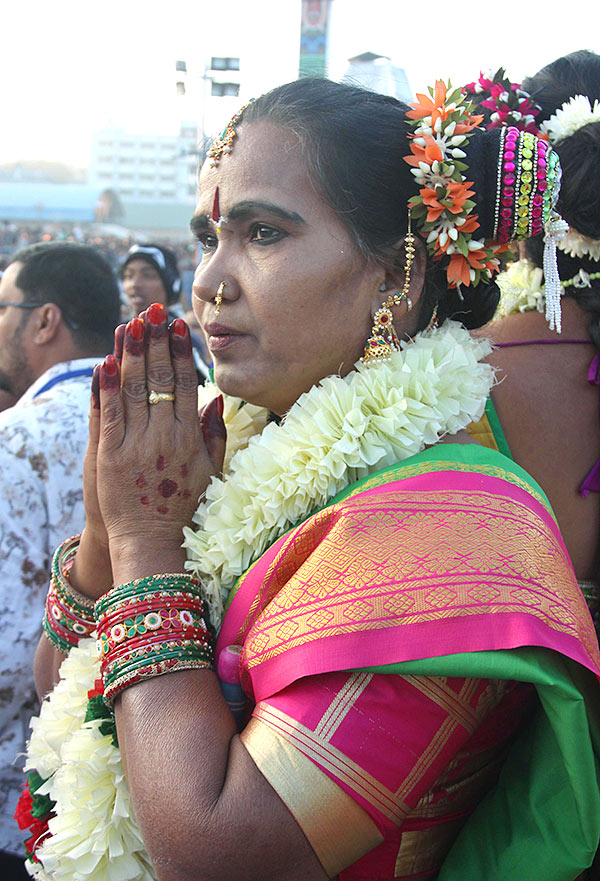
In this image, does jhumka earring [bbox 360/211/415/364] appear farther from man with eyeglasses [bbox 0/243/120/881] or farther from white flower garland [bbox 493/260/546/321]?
man with eyeglasses [bbox 0/243/120/881]

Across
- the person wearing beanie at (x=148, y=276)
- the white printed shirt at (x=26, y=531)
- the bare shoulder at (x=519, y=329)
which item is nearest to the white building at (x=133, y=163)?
the person wearing beanie at (x=148, y=276)

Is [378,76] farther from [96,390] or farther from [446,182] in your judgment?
[96,390]

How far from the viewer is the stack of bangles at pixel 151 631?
1508mm

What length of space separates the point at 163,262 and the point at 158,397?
6155 mm

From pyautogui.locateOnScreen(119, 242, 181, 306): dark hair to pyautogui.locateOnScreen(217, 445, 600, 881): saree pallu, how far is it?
6.47 metres

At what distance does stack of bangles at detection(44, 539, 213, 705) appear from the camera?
4.95 ft

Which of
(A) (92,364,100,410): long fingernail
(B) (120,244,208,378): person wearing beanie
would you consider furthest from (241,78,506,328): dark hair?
(B) (120,244,208,378): person wearing beanie

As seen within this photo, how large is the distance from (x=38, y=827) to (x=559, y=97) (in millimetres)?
2666

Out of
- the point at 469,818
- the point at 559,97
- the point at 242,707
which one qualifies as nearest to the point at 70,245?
the point at 559,97

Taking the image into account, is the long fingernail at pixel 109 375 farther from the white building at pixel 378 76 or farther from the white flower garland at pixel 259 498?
the white building at pixel 378 76

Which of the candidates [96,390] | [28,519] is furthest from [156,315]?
[28,519]

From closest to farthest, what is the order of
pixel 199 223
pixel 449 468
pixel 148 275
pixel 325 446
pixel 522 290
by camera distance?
1. pixel 449 468
2. pixel 325 446
3. pixel 199 223
4. pixel 522 290
5. pixel 148 275

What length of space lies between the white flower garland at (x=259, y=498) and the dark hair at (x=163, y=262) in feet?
19.9

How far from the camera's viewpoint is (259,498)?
1777 millimetres
